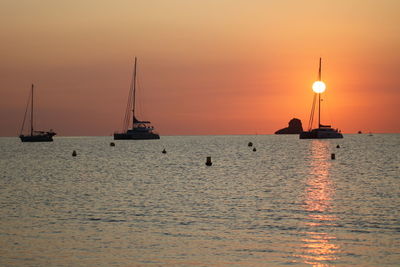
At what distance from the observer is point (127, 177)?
6494 cm

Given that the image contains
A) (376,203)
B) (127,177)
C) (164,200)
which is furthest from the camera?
(127,177)

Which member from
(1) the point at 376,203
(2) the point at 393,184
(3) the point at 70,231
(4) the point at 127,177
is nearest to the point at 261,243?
(3) the point at 70,231

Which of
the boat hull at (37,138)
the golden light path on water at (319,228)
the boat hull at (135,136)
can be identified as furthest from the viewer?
the boat hull at (135,136)

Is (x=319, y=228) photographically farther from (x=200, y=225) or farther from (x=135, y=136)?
(x=135, y=136)

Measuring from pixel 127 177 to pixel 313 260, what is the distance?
45.5 m

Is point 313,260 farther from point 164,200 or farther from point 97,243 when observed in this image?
point 164,200

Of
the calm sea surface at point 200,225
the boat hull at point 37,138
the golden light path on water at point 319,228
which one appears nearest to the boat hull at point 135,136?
the boat hull at point 37,138

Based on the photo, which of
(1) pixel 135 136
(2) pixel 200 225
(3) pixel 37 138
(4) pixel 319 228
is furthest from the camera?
(1) pixel 135 136

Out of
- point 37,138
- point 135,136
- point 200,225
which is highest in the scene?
point 135,136

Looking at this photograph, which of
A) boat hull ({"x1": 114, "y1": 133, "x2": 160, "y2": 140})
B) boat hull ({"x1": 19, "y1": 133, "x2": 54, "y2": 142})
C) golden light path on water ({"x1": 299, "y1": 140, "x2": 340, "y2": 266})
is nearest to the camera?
golden light path on water ({"x1": 299, "y1": 140, "x2": 340, "y2": 266})

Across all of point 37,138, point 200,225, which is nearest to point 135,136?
point 37,138

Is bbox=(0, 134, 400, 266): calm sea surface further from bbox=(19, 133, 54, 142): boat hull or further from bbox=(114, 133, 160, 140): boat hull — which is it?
bbox=(19, 133, 54, 142): boat hull

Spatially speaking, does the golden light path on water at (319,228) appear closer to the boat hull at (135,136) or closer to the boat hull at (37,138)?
the boat hull at (135,136)

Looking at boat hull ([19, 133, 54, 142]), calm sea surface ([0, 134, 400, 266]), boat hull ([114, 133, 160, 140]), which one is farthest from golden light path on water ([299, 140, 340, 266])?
boat hull ([19, 133, 54, 142])
